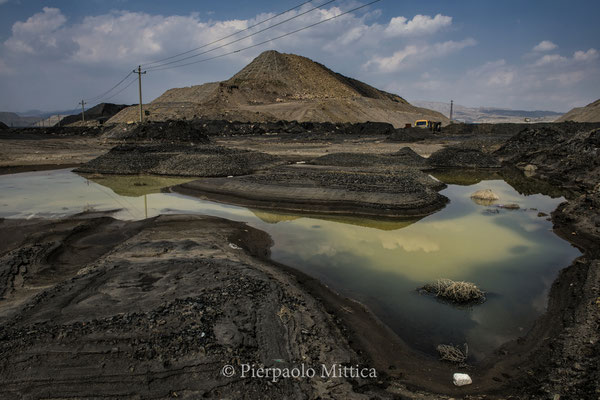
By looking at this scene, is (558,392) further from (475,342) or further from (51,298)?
(51,298)

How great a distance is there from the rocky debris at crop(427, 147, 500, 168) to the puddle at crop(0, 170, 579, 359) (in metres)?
8.13

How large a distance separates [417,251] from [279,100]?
237 feet

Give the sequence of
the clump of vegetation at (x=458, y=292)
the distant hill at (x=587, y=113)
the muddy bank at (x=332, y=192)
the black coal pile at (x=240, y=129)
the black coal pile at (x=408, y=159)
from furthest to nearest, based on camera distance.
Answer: the distant hill at (x=587, y=113), the black coal pile at (x=240, y=129), the black coal pile at (x=408, y=159), the muddy bank at (x=332, y=192), the clump of vegetation at (x=458, y=292)

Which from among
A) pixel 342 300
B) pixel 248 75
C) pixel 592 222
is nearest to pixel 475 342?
pixel 342 300

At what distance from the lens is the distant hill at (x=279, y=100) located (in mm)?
62781

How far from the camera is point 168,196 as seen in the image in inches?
535

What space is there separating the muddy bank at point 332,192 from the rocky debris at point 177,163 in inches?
113

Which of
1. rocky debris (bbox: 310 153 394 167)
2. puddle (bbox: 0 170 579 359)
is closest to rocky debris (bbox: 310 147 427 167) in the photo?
rocky debris (bbox: 310 153 394 167)

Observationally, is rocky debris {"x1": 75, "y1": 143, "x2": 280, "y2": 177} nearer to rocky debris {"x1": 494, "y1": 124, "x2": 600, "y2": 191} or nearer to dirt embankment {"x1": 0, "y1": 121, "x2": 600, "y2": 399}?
dirt embankment {"x1": 0, "y1": 121, "x2": 600, "y2": 399}

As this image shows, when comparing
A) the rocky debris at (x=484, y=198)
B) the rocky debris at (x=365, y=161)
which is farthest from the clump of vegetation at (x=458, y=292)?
the rocky debris at (x=365, y=161)

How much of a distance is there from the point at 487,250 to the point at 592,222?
3.59m

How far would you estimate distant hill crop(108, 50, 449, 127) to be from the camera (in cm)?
6278

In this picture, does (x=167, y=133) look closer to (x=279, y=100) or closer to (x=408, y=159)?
(x=408, y=159)

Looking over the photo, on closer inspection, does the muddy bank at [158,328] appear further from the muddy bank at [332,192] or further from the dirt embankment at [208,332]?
the muddy bank at [332,192]
